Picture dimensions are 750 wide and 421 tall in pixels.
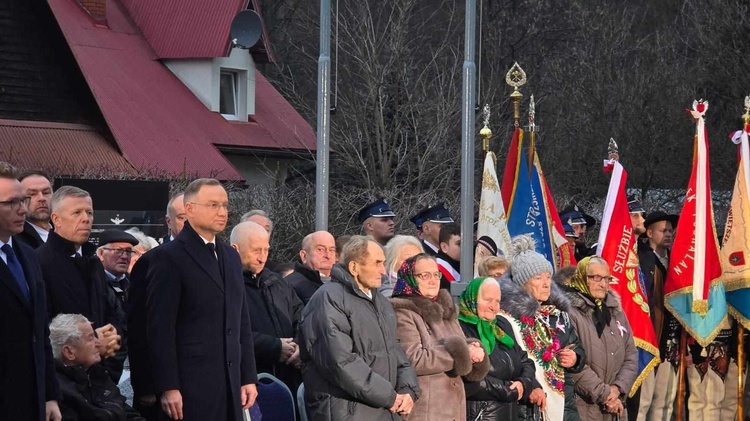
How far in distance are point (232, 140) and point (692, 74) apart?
9.99 metres

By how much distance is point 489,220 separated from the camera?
1232 cm

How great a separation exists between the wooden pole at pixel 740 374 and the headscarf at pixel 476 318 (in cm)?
394

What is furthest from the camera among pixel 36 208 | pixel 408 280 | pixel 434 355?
pixel 408 280

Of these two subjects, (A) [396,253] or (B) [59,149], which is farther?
(B) [59,149]

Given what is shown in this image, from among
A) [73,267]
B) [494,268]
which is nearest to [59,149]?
[494,268]

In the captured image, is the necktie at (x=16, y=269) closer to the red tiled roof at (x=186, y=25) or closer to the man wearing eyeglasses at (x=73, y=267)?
the man wearing eyeglasses at (x=73, y=267)

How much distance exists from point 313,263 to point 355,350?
1733 millimetres

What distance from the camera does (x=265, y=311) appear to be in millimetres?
8086

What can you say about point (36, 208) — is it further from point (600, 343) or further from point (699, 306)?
point (699, 306)

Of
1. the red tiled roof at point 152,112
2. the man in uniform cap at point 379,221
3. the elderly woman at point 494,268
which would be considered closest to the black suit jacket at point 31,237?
the elderly woman at point 494,268

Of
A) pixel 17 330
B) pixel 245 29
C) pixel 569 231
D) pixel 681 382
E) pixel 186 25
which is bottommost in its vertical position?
pixel 681 382

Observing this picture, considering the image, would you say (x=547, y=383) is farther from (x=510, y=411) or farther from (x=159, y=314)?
(x=159, y=314)

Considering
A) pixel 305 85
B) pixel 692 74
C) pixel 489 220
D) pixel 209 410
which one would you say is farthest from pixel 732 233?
pixel 305 85

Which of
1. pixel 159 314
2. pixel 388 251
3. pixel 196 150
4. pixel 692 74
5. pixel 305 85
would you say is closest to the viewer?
pixel 159 314
